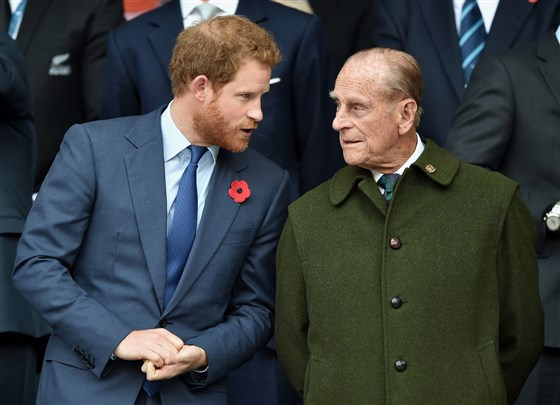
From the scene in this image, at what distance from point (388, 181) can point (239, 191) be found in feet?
1.80

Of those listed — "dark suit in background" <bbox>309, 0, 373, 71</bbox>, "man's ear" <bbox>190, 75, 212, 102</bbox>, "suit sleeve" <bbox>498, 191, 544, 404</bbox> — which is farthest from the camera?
"dark suit in background" <bbox>309, 0, 373, 71</bbox>

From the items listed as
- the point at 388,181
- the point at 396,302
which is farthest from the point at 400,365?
the point at 388,181

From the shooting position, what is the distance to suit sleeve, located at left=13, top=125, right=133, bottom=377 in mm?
4969

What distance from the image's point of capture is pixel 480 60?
6.16m

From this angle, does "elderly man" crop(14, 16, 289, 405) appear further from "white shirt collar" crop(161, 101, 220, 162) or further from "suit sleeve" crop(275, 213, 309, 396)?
"suit sleeve" crop(275, 213, 309, 396)

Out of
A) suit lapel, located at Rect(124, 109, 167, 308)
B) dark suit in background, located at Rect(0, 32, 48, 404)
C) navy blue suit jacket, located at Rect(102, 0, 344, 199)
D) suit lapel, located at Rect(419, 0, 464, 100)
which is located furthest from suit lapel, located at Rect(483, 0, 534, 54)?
dark suit in background, located at Rect(0, 32, 48, 404)

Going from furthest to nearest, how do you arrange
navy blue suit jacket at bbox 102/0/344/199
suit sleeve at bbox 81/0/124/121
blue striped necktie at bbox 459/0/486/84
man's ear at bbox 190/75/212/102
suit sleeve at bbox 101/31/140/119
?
1. suit sleeve at bbox 81/0/124/121
2. blue striped necktie at bbox 459/0/486/84
3. suit sleeve at bbox 101/31/140/119
4. navy blue suit jacket at bbox 102/0/344/199
5. man's ear at bbox 190/75/212/102

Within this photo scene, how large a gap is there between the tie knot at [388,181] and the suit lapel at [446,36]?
154 cm

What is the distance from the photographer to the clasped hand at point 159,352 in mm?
4867

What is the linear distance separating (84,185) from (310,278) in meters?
0.83

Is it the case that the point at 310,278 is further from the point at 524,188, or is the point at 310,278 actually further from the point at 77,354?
the point at 524,188

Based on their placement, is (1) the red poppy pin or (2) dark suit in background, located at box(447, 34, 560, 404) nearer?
(1) the red poppy pin

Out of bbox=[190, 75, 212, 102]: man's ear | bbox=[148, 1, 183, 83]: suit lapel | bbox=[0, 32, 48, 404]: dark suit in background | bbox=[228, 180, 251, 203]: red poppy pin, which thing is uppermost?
bbox=[190, 75, 212, 102]: man's ear

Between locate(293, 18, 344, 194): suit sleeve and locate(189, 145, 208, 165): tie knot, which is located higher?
locate(189, 145, 208, 165): tie knot
